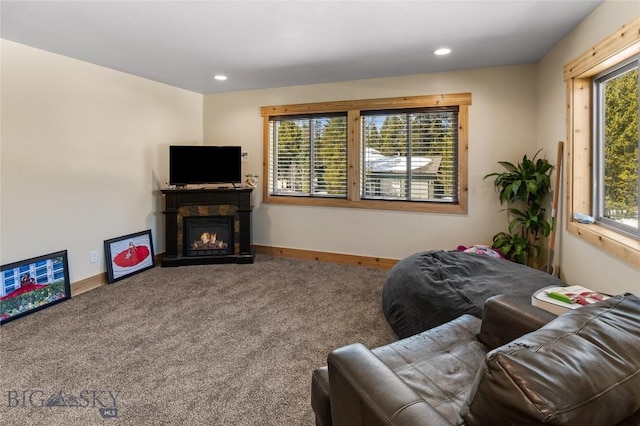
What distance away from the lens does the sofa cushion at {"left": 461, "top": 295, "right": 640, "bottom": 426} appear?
2.55 feet

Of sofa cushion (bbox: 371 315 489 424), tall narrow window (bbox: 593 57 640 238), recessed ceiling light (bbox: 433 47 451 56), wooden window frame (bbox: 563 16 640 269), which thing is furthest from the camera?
recessed ceiling light (bbox: 433 47 451 56)

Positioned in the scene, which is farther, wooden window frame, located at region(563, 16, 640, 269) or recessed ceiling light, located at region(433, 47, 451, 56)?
recessed ceiling light, located at region(433, 47, 451, 56)

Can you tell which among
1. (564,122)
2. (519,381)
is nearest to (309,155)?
(564,122)

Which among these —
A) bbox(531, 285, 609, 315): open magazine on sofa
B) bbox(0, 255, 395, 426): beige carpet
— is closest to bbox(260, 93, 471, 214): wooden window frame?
bbox(0, 255, 395, 426): beige carpet

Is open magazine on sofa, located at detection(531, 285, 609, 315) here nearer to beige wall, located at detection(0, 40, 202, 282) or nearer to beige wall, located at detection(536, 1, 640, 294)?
beige wall, located at detection(536, 1, 640, 294)

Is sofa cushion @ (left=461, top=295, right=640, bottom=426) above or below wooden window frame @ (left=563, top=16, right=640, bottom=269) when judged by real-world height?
below

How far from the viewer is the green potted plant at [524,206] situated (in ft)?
11.9

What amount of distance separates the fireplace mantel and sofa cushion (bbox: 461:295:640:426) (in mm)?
4162

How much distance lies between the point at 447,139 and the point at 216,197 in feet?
9.95

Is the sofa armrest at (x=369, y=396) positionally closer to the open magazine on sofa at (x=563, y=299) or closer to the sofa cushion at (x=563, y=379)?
the sofa cushion at (x=563, y=379)

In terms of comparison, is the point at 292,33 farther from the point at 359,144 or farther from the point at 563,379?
the point at 563,379

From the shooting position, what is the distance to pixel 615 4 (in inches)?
92.5

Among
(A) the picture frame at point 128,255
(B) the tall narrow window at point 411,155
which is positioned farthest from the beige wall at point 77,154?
(B) the tall narrow window at point 411,155

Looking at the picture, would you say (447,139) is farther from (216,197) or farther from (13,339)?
(13,339)
